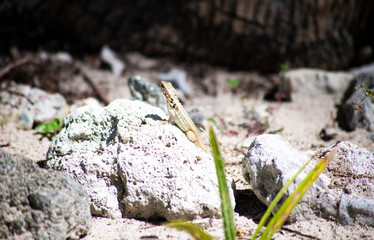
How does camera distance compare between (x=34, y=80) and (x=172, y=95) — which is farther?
(x=34, y=80)

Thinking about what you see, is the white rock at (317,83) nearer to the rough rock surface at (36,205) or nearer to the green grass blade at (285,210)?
the green grass blade at (285,210)

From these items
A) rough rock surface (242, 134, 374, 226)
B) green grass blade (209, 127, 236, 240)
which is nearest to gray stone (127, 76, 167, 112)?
rough rock surface (242, 134, 374, 226)

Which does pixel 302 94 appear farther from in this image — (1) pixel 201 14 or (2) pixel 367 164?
(2) pixel 367 164

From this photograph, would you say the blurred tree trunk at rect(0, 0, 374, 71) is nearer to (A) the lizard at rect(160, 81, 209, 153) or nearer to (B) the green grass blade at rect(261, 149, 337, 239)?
(A) the lizard at rect(160, 81, 209, 153)

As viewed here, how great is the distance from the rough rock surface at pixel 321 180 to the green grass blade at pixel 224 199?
0.52m

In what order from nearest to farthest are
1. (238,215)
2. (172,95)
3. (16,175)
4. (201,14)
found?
1. (16,175)
2. (238,215)
3. (172,95)
4. (201,14)

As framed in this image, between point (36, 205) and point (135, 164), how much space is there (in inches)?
31.1

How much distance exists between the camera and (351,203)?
241 centimetres

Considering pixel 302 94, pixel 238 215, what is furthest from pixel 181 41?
pixel 238 215

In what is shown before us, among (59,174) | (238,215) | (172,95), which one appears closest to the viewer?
(59,174)

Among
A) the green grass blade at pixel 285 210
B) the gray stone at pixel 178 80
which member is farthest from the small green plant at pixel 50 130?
the green grass blade at pixel 285 210

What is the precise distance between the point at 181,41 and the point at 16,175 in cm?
561

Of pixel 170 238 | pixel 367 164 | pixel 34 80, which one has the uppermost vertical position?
pixel 34 80

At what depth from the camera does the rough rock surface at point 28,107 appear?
4301mm
